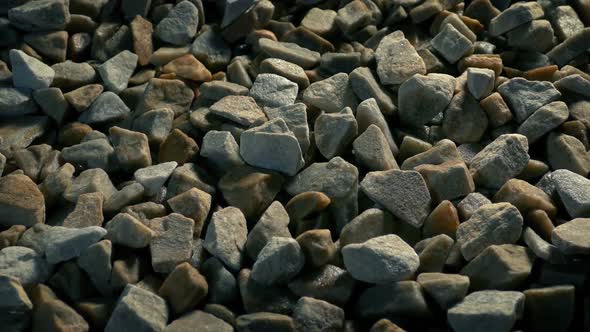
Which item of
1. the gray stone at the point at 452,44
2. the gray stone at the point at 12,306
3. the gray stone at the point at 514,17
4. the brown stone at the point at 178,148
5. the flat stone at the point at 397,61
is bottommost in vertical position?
the gray stone at the point at 12,306

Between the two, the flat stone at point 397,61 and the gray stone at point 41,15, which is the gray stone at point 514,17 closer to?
the flat stone at point 397,61

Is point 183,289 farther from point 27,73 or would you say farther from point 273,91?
point 27,73

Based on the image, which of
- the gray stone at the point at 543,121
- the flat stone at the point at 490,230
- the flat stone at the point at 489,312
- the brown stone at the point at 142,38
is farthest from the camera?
the brown stone at the point at 142,38

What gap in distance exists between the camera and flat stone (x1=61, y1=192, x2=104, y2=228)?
3.96 ft

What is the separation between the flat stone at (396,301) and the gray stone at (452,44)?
2.03 ft

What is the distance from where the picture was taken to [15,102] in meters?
1.42

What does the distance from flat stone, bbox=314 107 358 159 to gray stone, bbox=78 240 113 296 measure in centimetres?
42

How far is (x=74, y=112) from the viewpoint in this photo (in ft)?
4.77

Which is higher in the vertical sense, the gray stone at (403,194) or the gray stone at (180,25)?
the gray stone at (180,25)

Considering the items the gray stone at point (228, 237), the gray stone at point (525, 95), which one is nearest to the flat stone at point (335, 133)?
the gray stone at point (228, 237)

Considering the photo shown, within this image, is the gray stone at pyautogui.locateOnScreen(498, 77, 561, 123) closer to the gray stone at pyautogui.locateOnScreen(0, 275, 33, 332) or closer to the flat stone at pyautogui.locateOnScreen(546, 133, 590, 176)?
the flat stone at pyautogui.locateOnScreen(546, 133, 590, 176)

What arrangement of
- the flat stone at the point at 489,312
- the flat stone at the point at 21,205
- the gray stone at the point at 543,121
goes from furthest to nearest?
1. the gray stone at the point at 543,121
2. the flat stone at the point at 21,205
3. the flat stone at the point at 489,312

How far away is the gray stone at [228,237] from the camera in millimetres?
1146

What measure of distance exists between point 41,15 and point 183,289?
30.0 inches
